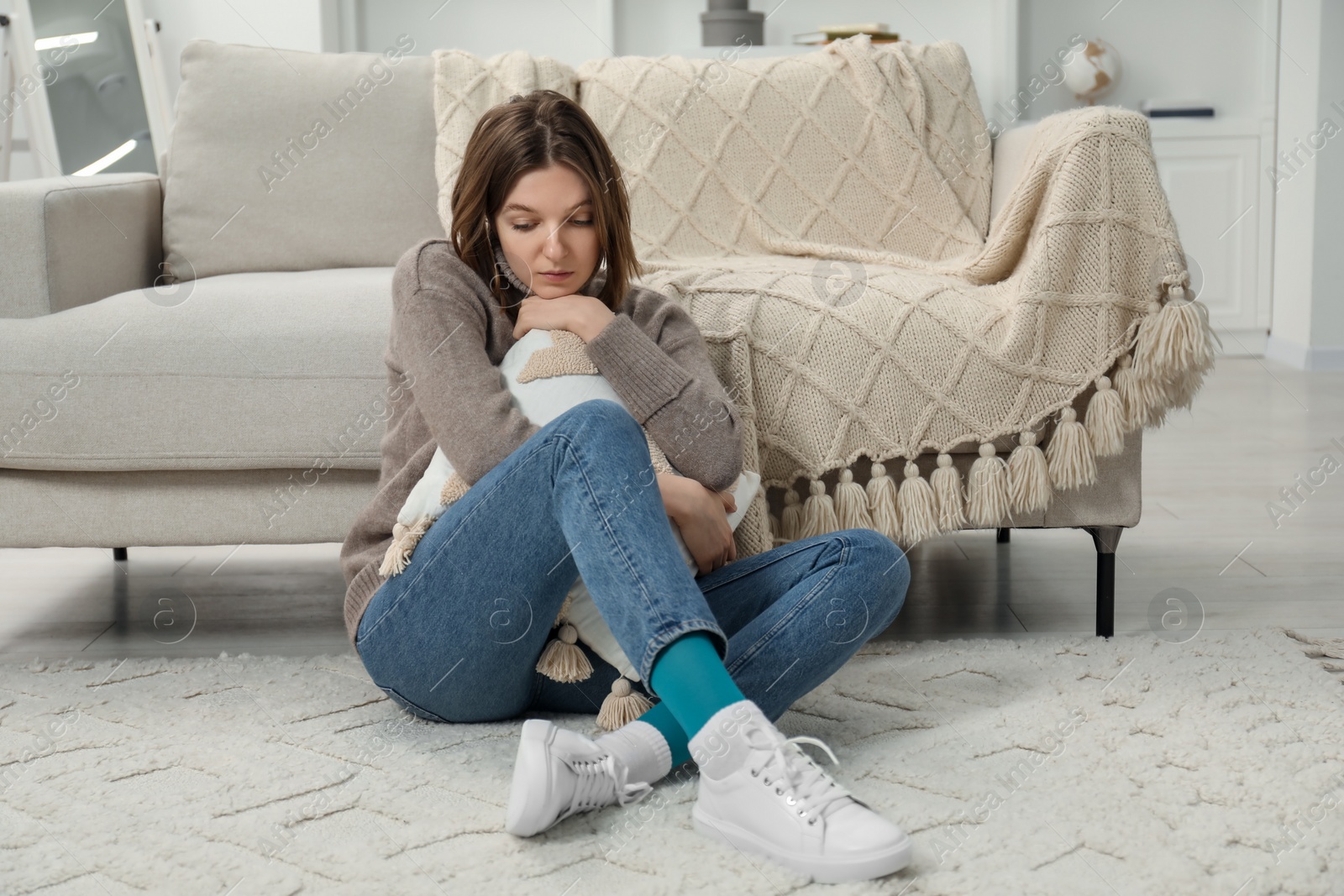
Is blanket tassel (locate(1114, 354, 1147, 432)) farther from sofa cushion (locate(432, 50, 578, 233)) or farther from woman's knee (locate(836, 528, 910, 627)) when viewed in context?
sofa cushion (locate(432, 50, 578, 233))

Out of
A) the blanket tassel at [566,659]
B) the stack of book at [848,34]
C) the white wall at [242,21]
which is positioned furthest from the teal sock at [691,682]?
the white wall at [242,21]

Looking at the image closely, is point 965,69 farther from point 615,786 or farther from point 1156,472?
point 615,786

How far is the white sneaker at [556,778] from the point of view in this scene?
0.89 m

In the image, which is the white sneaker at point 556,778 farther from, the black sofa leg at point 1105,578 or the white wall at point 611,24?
the white wall at point 611,24

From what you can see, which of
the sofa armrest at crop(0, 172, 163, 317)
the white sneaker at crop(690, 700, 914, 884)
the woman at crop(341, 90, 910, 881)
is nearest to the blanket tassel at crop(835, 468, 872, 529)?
the woman at crop(341, 90, 910, 881)

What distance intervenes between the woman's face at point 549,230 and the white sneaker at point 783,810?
1.58ft

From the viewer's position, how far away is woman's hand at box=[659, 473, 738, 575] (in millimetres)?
1078

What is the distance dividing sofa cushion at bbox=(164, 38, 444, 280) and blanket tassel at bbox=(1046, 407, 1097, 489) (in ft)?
3.42

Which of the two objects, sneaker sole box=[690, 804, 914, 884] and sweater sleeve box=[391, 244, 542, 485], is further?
sweater sleeve box=[391, 244, 542, 485]

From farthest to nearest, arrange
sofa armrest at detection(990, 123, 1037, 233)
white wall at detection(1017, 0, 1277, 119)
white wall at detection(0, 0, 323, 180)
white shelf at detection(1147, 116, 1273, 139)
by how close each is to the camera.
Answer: white wall at detection(1017, 0, 1277, 119) < white shelf at detection(1147, 116, 1273, 139) < white wall at detection(0, 0, 323, 180) < sofa armrest at detection(990, 123, 1037, 233)

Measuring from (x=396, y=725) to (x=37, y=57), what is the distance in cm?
266

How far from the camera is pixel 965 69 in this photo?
1.95 metres

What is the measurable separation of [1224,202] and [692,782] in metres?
3.39

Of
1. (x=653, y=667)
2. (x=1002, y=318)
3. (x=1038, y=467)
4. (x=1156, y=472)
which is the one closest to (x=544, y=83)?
(x=1002, y=318)
